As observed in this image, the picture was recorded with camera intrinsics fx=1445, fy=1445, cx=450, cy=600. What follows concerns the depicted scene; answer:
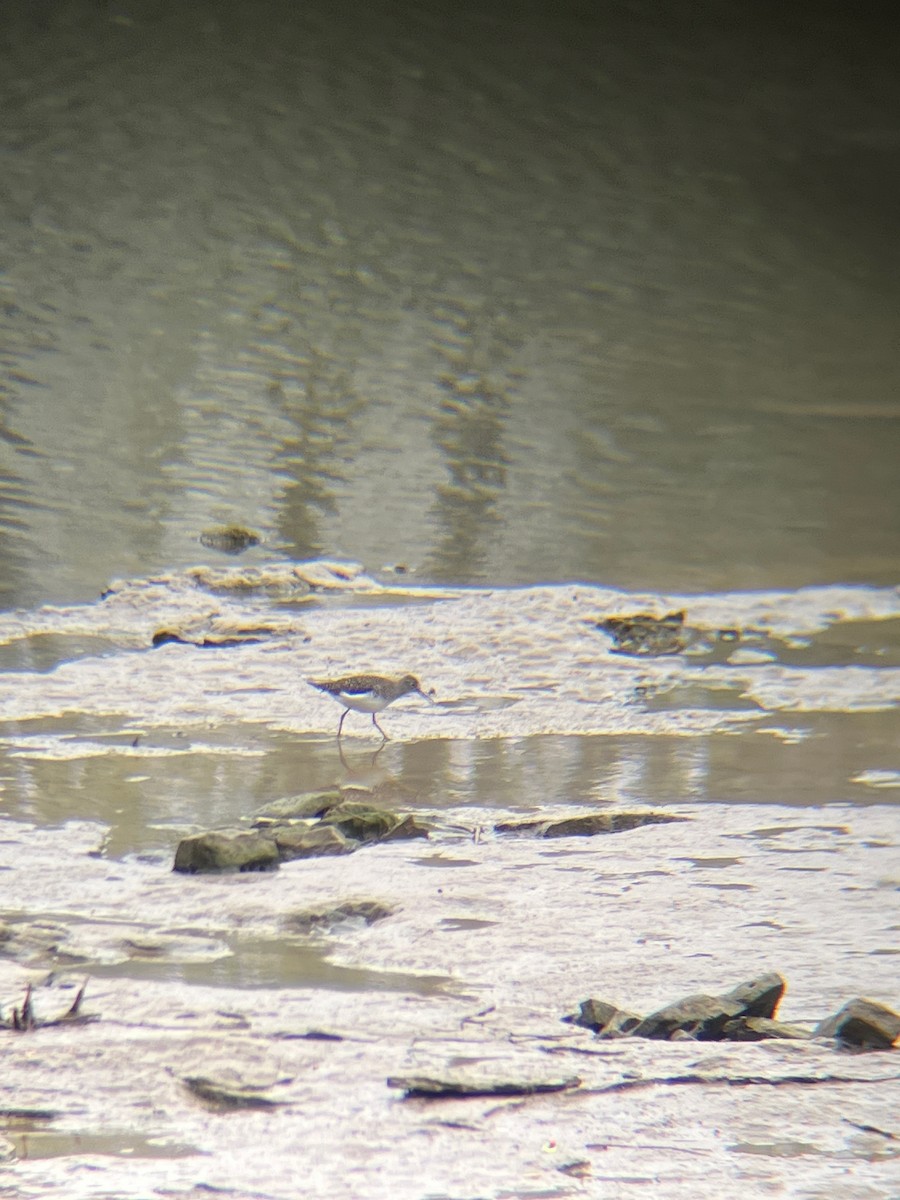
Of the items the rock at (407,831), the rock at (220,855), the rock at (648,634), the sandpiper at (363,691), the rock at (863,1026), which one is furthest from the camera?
the rock at (648,634)

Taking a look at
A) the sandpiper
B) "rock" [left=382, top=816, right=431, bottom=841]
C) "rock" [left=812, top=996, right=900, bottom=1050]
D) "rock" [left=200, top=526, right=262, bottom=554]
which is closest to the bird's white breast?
the sandpiper

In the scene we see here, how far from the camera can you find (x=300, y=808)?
2.84 m

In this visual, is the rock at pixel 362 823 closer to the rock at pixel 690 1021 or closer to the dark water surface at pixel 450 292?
the rock at pixel 690 1021

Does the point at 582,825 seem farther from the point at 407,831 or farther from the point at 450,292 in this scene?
the point at 450,292

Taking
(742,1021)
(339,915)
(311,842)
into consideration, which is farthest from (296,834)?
(742,1021)

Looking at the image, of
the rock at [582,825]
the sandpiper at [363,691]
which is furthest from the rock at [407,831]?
the sandpiper at [363,691]

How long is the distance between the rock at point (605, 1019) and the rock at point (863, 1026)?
8.7 inches

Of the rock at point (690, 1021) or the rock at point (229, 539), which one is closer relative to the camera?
the rock at point (690, 1021)

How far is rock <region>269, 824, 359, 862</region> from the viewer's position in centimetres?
263

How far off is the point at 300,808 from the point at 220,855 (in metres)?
0.34

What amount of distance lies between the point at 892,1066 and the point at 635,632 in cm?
284

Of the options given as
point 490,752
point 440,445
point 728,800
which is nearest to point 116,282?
point 440,445

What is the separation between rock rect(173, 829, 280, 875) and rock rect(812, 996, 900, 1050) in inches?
44.1

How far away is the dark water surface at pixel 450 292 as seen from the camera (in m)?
5.73
